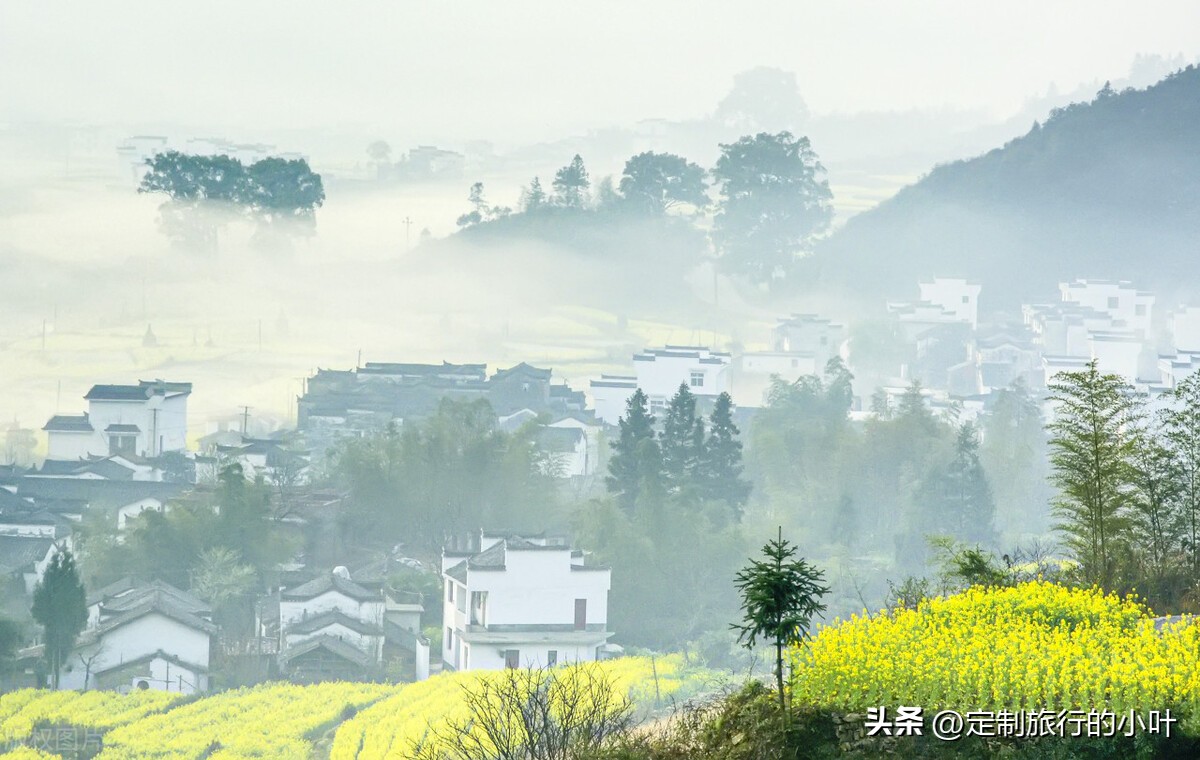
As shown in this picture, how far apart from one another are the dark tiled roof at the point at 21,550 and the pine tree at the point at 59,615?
14.5 ft

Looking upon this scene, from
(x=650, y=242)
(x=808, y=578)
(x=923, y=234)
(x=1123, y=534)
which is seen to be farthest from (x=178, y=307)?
(x=808, y=578)

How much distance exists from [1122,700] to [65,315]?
43159mm

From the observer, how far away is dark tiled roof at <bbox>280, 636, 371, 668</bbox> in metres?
21.2

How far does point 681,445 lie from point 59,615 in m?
9.40

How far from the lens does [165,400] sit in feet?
108

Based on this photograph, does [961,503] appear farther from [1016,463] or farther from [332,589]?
[332,589]

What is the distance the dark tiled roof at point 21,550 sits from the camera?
2597 cm

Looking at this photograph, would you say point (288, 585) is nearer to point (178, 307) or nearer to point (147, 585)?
point (147, 585)

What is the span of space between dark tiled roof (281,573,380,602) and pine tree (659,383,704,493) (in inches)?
209

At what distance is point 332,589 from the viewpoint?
21.9 metres

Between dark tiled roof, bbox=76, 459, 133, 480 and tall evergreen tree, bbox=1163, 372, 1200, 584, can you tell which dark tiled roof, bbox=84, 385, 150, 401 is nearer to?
dark tiled roof, bbox=76, 459, 133, 480

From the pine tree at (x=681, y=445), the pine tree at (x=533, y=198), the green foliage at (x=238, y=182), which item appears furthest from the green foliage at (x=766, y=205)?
the pine tree at (x=681, y=445)

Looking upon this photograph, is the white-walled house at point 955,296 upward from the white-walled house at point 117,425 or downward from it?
upward

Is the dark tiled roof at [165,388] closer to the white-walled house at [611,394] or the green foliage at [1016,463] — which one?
the white-walled house at [611,394]
